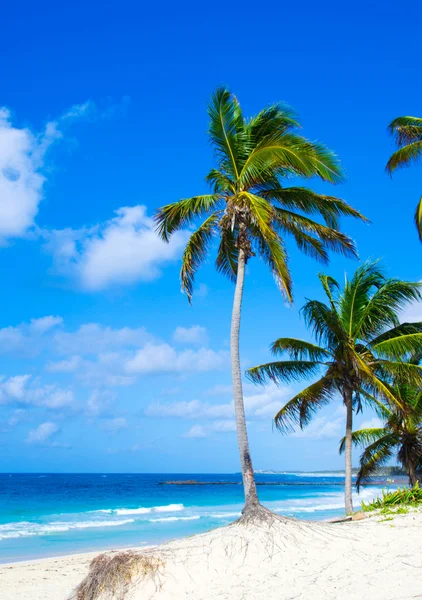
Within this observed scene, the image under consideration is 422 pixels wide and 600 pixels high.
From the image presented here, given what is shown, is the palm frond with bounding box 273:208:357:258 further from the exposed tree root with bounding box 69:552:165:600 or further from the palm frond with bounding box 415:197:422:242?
the exposed tree root with bounding box 69:552:165:600

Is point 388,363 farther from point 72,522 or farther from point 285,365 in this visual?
point 72,522

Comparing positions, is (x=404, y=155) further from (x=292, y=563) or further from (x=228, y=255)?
(x=292, y=563)

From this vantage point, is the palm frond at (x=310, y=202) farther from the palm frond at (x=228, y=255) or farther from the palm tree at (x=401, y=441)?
the palm tree at (x=401, y=441)

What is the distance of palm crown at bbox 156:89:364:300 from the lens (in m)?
12.3

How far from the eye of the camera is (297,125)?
1296 cm

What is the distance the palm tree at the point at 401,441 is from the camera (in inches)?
701

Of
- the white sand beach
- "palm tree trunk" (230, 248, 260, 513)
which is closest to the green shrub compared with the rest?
the white sand beach

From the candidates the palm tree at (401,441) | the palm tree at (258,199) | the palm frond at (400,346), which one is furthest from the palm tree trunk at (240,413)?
the palm tree at (401,441)

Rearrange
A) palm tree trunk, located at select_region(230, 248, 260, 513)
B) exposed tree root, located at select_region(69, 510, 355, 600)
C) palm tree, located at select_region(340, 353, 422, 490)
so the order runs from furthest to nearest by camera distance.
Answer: palm tree, located at select_region(340, 353, 422, 490)
palm tree trunk, located at select_region(230, 248, 260, 513)
exposed tree root, located at select_region(69, 510, 355, 600)

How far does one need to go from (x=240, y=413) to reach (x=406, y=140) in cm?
873

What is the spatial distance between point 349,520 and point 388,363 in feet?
16.3

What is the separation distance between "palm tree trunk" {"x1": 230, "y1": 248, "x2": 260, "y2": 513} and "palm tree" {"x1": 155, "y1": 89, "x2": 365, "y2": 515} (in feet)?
0.10

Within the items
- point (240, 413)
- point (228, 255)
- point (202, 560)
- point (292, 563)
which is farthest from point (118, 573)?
point (228, 255)

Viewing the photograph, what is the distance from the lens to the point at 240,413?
10.9 metres
